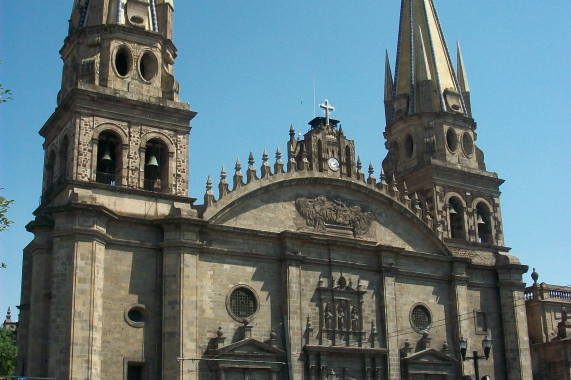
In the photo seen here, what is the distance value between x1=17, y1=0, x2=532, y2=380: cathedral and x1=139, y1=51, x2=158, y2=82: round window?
0.08m

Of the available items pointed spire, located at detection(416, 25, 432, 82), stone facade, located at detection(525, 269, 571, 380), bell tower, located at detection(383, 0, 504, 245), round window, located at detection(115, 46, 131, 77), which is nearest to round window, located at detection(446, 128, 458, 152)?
bell tower, located at detection(383, 0, 504, 245)

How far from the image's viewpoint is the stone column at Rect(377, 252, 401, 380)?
119ft

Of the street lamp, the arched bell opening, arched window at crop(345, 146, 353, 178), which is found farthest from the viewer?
arched window at crop(345, 146, 353, 178)

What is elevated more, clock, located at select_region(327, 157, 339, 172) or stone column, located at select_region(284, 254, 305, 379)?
clock, located at select_region(327, 157, 339, 172)

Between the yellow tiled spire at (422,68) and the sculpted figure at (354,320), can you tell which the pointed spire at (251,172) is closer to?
the sculpted figure at (354,320)

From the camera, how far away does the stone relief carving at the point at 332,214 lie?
3659 cm

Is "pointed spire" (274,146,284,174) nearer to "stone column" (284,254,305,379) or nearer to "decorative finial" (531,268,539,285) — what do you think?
"stone column" (284,254,305,379)

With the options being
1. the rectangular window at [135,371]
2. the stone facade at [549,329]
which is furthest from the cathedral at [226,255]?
the stone facade at [549,329]

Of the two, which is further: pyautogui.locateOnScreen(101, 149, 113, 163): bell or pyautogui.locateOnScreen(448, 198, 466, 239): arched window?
pyautogui.locateOnScreen(448, 198, 466, 239): arched window

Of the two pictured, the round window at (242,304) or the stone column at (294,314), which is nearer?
the round window at (242,304)

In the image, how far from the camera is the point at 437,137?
143 ft

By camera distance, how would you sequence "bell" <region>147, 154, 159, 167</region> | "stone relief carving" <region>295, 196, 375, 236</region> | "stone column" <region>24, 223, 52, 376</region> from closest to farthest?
"stone column" <region>24, 223, 52, 376</region>
"bell" <region>147, 154, 159, 167</region>
"stone relief carving" <region>295, 196, 375, 236</region>

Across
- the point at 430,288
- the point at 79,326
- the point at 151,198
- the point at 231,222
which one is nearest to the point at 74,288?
the point at 79,326

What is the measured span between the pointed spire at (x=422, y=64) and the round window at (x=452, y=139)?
1.22m
